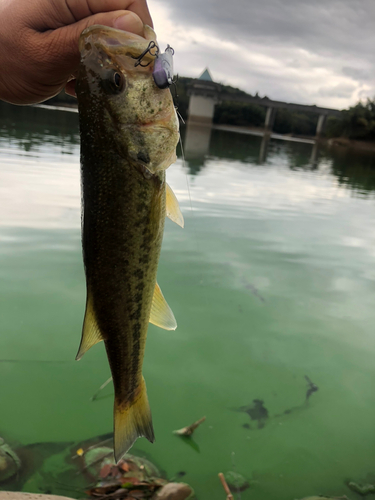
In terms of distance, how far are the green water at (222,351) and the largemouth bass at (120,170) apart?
2.16 m

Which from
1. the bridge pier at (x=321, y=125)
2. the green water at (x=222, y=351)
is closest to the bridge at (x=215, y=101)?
the bridge pier at (x=321, y=125)

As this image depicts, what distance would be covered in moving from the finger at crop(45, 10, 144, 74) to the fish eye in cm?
25

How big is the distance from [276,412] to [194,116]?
84893 millimetres

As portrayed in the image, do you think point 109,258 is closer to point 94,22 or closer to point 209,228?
point 94,22

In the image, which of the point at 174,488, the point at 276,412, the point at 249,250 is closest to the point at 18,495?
the point at 174,488

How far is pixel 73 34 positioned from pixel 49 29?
19cm

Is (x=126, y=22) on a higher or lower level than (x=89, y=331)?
higher

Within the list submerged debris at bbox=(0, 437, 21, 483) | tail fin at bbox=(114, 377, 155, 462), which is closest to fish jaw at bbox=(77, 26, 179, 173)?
tail fin at bbox=(114, 377, 155, 462)

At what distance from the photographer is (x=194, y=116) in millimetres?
84250

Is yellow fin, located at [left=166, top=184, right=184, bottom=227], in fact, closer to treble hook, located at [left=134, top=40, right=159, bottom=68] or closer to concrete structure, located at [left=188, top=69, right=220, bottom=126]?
treble hook, located at [left=134, top=40, right=159, bottom=68]

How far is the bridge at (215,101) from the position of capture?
3156 inches

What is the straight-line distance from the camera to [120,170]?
1.73 m

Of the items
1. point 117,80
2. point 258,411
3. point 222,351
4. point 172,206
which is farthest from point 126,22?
point 222,351

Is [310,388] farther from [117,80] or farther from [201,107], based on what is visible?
[201,107]
